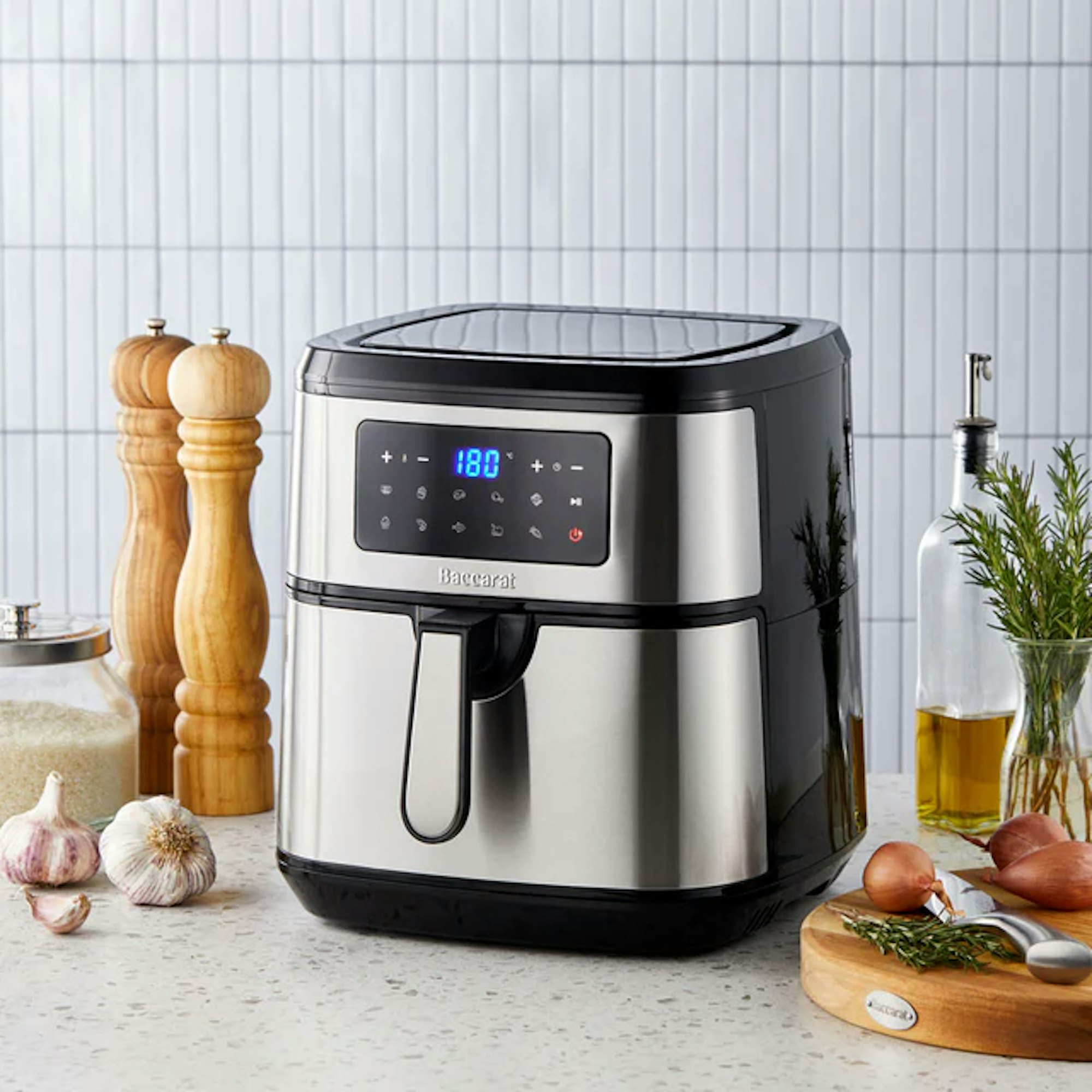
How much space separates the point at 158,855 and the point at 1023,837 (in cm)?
48

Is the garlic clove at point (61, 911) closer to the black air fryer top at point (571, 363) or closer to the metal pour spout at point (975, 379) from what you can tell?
the black air fryer top at point (571, 363)

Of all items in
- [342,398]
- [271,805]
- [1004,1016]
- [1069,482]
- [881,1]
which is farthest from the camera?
[881,1]

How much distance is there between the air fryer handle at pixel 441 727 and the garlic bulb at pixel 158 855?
170 mm

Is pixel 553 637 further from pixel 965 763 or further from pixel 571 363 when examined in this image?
pixel 965 763

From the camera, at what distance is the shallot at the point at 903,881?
91cm

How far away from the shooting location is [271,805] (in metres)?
1.23

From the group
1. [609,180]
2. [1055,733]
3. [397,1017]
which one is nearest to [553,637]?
[397,1017]

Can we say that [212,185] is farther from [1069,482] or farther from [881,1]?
[1069,482]

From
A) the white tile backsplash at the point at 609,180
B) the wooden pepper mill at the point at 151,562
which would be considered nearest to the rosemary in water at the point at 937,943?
the wooden pepper mill at the point at 151,562

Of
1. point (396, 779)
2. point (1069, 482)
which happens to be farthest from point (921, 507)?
point (396, 779)

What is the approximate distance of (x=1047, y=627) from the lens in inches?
39.8

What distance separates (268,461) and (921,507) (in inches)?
35.9

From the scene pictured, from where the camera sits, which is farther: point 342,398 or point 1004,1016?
point 342,398

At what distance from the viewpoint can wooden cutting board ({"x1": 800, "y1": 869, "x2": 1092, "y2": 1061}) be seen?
2.67 feet
